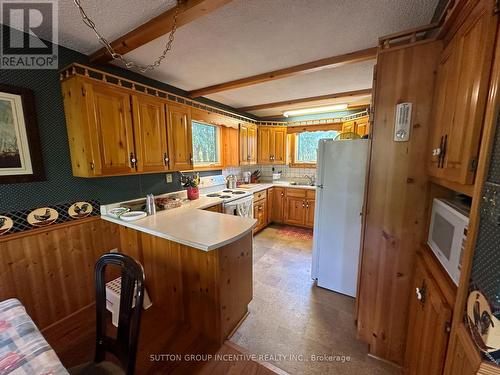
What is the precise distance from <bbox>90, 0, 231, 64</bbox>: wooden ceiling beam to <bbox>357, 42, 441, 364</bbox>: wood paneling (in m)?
1.13

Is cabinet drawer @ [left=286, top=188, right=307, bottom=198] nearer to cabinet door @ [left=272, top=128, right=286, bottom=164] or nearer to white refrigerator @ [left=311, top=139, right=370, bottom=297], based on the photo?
cabinet door @ [left=272, top=128, right=286, bottom=164]

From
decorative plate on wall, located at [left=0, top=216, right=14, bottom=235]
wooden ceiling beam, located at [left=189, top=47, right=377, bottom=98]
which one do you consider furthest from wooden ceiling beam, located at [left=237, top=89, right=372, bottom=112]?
decorative plate on wall, located at [left=0, top=216, right=14, bottom=235]

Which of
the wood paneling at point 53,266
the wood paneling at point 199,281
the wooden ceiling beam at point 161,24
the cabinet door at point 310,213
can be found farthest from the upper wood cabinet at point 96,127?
the cabinet door at point 310,213

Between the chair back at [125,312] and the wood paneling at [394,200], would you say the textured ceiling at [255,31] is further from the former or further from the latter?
the chair back at [125,312]

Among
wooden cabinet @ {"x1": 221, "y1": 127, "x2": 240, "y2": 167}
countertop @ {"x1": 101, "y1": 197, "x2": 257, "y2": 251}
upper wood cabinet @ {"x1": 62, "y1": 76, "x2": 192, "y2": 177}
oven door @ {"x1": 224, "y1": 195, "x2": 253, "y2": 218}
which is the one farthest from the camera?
wooden cabinet @ {"x1": 221, "y1": 127, "x2": 240, "y2": 167}

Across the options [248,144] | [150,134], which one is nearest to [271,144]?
[248,144]

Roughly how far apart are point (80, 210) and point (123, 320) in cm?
147

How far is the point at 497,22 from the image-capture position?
0.63 metres

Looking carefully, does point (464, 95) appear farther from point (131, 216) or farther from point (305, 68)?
point (131, 216)

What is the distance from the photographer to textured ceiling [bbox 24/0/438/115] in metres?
1.26

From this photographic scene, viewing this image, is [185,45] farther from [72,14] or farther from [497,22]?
[497,22]

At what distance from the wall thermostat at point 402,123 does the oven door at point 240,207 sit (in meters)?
2.10

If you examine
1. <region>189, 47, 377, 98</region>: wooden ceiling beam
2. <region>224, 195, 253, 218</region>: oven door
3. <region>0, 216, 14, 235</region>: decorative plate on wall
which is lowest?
<region>224, 195, 253, 218</region>: oven door

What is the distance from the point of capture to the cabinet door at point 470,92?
2.21 ft
